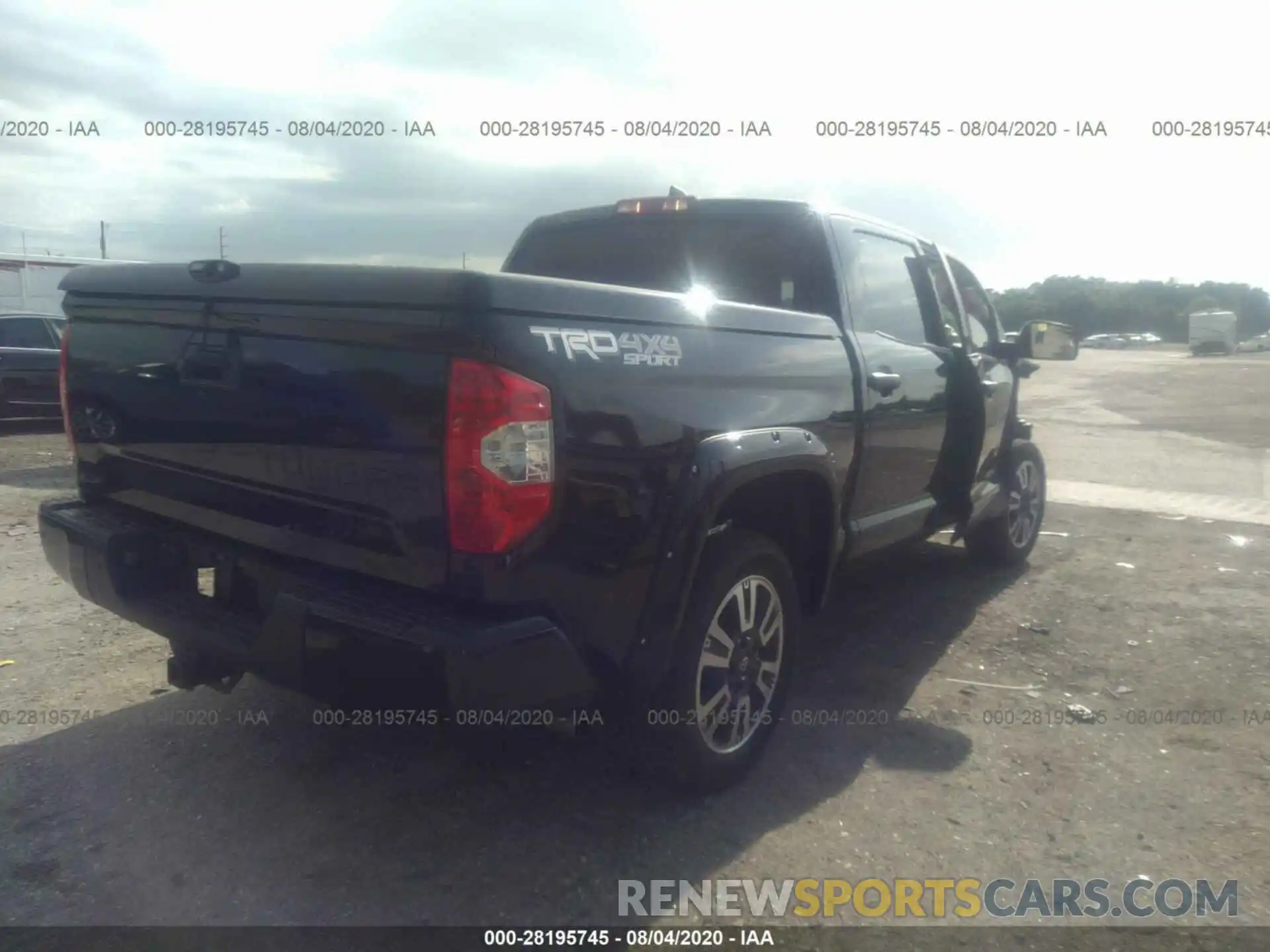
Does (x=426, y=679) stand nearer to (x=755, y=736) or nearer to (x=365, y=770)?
(x=365, y=770)

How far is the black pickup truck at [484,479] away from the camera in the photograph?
8.38ft

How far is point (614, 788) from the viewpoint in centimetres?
353

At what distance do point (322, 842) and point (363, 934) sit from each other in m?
0.49

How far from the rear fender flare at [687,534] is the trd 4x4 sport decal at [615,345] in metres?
0.28

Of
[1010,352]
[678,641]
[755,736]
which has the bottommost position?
[755,736]

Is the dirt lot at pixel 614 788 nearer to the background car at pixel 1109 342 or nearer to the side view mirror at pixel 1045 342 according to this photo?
the side view mirror at pixel 1045 342

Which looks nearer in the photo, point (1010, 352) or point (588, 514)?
point (588, 514)

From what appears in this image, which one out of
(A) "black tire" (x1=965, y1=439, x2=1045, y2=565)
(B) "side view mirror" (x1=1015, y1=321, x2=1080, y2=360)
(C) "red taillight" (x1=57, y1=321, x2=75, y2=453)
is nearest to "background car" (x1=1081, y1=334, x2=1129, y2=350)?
(A) "black tire" (x1=965, y1=439, x2=1045, y2=565)

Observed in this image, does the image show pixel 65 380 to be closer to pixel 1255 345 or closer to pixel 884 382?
pixel 884 382

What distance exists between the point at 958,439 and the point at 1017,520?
59.1 inches

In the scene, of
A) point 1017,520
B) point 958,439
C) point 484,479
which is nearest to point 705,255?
point 958,439

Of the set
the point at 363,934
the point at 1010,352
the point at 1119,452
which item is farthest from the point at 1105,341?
the point at 363,934

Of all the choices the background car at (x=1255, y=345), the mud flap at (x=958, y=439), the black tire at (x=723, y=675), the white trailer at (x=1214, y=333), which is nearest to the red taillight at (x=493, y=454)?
the black tire at (x=723, y=675)

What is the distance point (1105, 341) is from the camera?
7600 cm
